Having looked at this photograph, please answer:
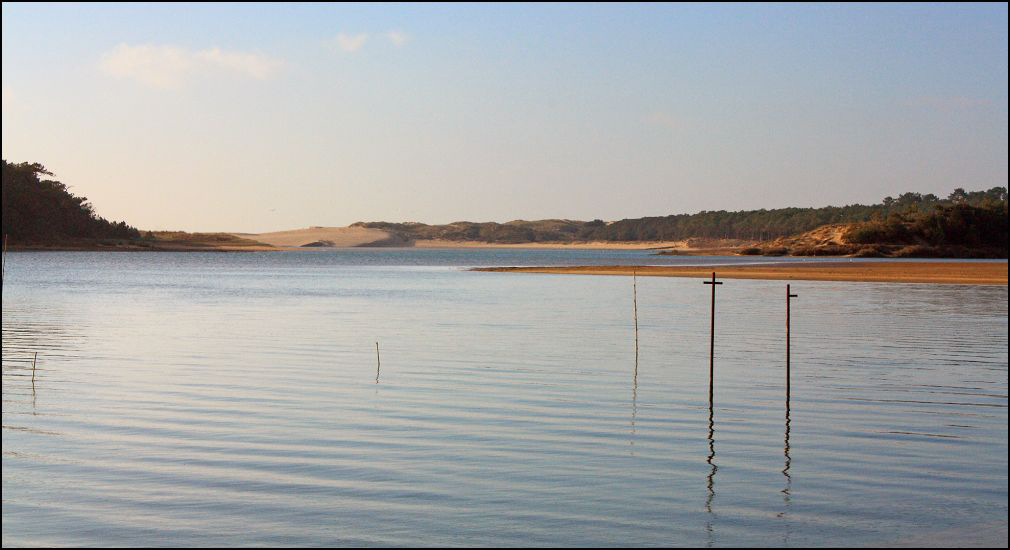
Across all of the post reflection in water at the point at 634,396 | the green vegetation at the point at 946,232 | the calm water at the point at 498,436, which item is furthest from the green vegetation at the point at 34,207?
the post reflection in water at the point at 634,396

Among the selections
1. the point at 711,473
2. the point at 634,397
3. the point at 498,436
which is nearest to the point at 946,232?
the point at 634,397

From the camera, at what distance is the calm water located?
37.7 ft

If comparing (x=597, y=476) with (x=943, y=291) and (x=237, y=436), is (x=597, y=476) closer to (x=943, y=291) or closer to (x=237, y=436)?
(x=237, y=436)

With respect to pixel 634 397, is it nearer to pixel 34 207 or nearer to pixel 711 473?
pixel 711 473

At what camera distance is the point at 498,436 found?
16.2m

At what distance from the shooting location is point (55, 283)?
70.3 metres

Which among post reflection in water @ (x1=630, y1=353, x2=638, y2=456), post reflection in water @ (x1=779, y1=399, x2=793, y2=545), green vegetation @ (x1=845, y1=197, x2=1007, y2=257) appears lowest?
post reflection in water @ (x1=630, y1=353, x2=638, y2=456)

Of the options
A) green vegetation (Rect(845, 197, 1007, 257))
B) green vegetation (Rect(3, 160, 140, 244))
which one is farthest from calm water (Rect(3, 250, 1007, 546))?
green vegetation (Rect(3, 160, 140, 244))

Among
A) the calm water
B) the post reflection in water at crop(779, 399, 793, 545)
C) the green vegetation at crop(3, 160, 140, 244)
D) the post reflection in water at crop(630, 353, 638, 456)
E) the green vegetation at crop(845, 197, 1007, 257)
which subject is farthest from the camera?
the green vegetation at crop(3, 160, 140, 244)

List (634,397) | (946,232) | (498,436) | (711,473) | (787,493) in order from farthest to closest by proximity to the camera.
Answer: (946,232)
(634,397)
(498,436)
(711,473)
(787,493)

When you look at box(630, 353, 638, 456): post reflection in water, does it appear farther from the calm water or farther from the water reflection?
the calm water

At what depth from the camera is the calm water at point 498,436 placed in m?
11.5

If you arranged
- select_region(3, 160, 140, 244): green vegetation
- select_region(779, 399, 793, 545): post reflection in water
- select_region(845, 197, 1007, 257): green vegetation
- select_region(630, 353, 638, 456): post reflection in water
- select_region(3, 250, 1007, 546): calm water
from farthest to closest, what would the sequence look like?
select_region(3, 160, 140, 244): green vegetation
select_region(845, 197, 1007, 257): green vegetation
select_region(630, 353, 638, 456): post reflection in water
select_region(3, 250, 1007, 546): calm water
select_region(779, 399, 793, 545): post reflection in water

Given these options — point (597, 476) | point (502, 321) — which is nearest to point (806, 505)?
point (597, 476)
